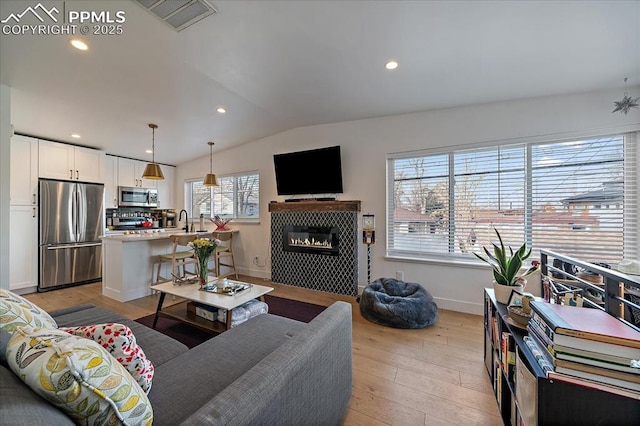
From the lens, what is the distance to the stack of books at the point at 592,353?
831mm

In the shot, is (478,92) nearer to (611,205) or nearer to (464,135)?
(464,135)

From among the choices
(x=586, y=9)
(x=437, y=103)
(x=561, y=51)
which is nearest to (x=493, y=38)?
(x=586, y=9)

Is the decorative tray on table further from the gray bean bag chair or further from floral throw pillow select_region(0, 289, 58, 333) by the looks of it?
the gray bean bag chair

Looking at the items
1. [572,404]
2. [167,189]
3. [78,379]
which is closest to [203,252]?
[78,379]

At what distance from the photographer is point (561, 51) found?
6.33 feet

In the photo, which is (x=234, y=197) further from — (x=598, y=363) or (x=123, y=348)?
(x=598, y=363)

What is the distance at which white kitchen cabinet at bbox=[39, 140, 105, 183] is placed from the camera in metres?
3.77

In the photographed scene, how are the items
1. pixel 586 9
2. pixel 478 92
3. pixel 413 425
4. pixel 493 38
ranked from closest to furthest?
1. pixel 413 425
2. pixel 586 9
3. pixel 493 38
4. pixel 478 92

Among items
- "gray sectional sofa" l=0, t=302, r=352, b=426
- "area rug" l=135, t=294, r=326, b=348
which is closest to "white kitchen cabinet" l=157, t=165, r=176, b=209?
"area rug" l=135, t=294, r=326, b=348

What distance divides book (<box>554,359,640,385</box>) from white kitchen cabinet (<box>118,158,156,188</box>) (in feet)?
20.7

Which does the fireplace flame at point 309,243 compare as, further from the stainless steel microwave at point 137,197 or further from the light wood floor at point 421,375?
the stainless steel microwave at point 137,197

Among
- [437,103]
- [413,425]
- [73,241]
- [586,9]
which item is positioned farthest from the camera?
[73,241]

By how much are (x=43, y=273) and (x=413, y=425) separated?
5.25m

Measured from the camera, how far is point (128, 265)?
340 centimetres
